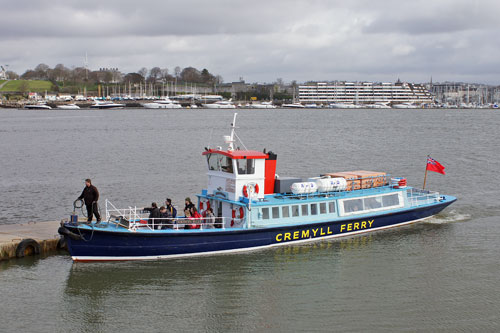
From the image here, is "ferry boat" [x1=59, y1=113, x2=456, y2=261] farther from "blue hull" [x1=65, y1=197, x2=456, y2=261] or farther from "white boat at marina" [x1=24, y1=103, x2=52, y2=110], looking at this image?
"white boat at marina" [x1=24, y1=103, x2=52, y2=110]

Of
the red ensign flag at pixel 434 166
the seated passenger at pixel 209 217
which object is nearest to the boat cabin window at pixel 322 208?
the seated passenger at pixel 209 217

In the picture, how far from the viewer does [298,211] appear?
→ 24.2 meters

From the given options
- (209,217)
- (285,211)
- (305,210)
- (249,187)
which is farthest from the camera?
(305,210)

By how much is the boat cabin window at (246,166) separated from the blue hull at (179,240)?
2523mm

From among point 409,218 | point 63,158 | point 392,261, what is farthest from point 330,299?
point 63,158

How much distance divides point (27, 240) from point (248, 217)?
8.81 m

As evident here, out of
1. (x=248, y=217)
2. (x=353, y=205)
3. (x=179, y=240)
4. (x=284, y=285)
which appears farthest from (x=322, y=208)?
(x=179, y=240)

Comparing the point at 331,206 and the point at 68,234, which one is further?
the point at 331,206

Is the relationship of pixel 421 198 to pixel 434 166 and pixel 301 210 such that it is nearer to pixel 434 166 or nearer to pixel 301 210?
pixel 434 166


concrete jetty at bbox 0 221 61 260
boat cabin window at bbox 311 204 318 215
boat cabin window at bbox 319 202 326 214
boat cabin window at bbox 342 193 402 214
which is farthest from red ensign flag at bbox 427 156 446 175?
concrete jetty at bbox 0 221 61 260

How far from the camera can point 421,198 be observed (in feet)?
98.8

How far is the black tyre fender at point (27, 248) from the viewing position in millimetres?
21984

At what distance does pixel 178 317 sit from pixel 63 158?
43826 millimetres

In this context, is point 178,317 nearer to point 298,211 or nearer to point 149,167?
point 298,211
